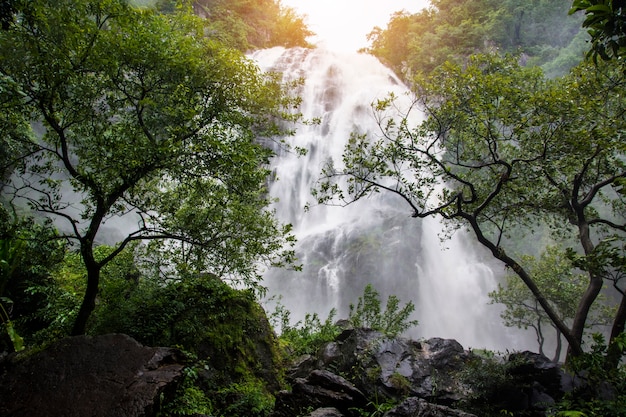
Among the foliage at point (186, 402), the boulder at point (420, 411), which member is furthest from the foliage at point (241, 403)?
the boulder at point (420, 411)

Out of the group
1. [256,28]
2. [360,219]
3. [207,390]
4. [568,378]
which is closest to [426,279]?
[360,219]

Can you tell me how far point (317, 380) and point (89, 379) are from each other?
3.47 m

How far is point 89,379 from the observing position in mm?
4336

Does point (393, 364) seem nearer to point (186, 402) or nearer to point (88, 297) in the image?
point (186, 402)

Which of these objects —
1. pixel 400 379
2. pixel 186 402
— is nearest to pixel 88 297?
pixel 186 402

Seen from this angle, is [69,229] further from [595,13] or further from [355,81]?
[355,81]

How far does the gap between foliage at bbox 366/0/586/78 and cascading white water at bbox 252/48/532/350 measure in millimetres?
8862

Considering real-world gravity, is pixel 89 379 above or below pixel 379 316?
below

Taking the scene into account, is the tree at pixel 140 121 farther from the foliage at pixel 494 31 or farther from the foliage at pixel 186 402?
the foliage at pixel 494 31

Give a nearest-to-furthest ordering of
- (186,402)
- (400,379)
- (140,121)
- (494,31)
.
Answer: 1. (186,402)
2. (140,121)
3. (400,379)
4. (494,31)

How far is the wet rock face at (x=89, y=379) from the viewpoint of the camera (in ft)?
13.1

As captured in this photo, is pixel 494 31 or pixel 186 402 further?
pixel 494 31

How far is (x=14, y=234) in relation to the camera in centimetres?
513

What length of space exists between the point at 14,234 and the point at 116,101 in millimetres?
2795
